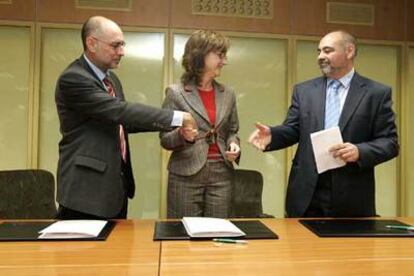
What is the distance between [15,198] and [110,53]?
46.3 inches

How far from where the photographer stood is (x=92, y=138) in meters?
1.99

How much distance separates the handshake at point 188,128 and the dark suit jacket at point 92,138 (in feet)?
0.24

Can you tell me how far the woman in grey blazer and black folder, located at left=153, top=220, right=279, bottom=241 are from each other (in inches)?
17.8

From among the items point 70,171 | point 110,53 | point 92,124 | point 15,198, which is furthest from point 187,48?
point 15,198

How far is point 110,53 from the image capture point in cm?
222

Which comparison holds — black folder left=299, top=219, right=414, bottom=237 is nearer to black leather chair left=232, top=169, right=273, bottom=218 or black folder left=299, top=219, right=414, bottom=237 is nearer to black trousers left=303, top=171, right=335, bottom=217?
black trousers left=303, top=171, right=335, bottom=217

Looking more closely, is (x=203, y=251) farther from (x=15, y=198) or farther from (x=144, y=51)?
(x=144, y=51)

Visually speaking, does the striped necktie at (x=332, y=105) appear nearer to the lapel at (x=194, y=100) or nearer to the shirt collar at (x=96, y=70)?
the lapel at (x=194, y=100)

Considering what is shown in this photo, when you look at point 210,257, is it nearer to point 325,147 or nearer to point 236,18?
point 325,147

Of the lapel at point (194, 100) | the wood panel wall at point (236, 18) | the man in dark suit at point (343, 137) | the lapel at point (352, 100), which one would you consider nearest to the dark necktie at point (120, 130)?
the lapel at point (194, 100)

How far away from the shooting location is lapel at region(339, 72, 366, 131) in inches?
88.4

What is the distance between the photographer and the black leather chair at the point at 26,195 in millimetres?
2660

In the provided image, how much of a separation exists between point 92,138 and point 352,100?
4.46 feet

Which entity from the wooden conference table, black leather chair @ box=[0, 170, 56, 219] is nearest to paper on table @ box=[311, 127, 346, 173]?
the wooden conference table
